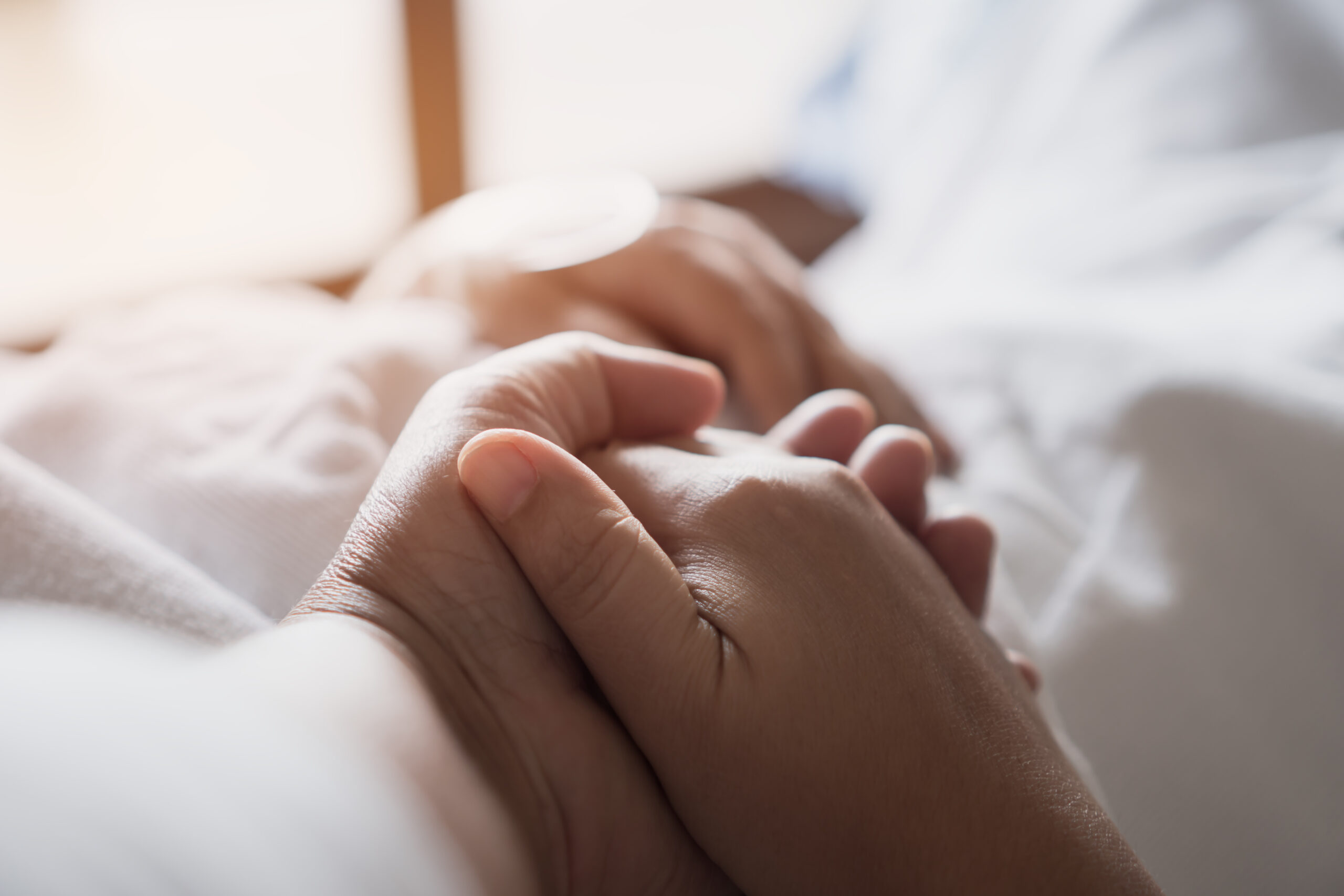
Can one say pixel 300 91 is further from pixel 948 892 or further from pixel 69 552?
pixel 948 892

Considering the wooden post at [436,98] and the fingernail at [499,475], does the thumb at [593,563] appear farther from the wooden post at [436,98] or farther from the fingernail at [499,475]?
the wooden post at [436,98]

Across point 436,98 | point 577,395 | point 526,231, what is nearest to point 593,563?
point 577,395

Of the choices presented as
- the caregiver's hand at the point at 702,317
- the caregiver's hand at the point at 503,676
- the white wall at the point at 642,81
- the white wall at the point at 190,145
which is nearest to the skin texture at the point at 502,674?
the caregiver's hand at the point at 503,676

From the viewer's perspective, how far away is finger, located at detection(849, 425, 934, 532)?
0.51m

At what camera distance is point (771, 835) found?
351 mm

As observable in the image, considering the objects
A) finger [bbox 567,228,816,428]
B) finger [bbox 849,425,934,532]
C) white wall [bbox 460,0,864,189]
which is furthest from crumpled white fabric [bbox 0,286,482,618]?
white wall [bbox 460,0,864,189]

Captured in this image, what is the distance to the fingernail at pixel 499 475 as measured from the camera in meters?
0.35

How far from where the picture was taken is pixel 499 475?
354mm

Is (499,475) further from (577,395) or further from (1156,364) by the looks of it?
(1156,364)

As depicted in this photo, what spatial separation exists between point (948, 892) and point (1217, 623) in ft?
0.95

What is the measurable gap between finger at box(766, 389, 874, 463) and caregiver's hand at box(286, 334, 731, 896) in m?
0.22

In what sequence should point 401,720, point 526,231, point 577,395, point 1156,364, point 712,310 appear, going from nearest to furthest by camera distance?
point 401,720
point 577,395
point 1156,364
point 712,310
point 526,231

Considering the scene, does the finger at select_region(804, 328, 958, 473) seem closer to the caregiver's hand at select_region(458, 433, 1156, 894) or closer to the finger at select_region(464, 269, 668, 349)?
the finger at select_region(464, 269, 668, 349)

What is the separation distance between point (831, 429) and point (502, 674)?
0.28 m
